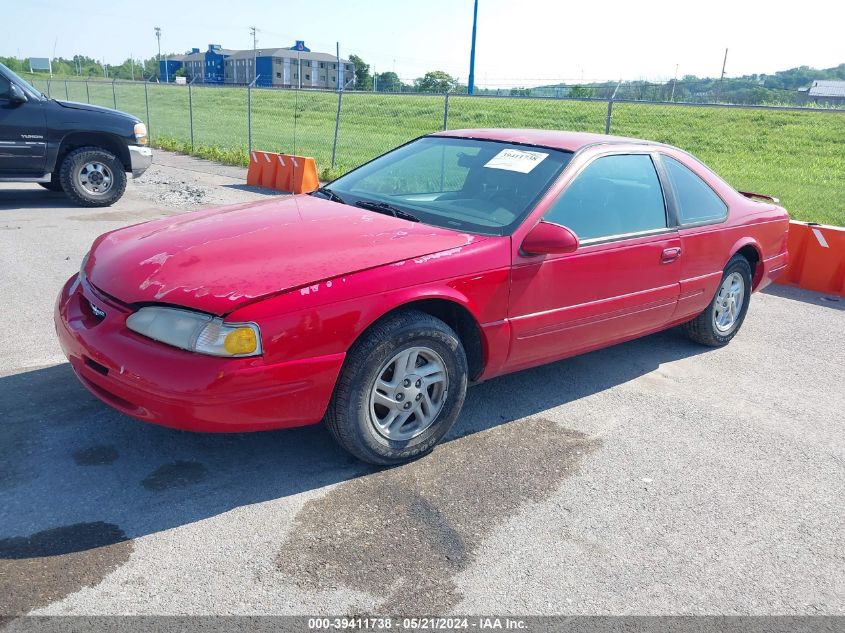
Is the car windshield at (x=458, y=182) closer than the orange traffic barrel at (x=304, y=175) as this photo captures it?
Yes

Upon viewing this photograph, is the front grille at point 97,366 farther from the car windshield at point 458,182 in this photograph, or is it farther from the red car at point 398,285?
the car windshield at point 458,182

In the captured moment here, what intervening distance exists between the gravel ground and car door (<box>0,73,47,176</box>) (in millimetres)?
5828

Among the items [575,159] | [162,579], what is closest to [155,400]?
[162,579]

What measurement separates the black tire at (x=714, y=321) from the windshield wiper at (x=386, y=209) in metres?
2.53

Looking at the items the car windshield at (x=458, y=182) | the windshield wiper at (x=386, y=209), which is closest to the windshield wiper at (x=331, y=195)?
the car windshield at (x=458, y=182)

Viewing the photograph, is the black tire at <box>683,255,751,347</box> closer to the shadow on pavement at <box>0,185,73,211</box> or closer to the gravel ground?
the gravel ground

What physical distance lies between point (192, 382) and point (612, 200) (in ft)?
8.90

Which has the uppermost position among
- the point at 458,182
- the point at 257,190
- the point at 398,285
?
the point at 458,182

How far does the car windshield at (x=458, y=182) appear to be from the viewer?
13.3ft

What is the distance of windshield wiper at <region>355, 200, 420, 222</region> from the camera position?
4022 millimetres

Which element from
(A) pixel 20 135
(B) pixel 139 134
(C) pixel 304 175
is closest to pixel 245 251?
(A) pixel 20 135

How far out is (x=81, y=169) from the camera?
10172mm

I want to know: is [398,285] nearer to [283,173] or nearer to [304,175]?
[304,175]

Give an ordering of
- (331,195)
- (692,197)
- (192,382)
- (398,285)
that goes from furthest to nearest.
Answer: (692,197) < (331,195) < (398,285) < (192,382)
